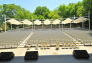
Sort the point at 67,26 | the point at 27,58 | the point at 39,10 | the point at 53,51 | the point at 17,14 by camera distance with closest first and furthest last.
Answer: the point at 27,58 < the point at 53,51 < the point at 67,26 < the point at 17,14 < the point at 39,10

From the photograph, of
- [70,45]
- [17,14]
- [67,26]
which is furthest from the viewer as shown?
[17,14]

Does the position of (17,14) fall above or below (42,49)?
above

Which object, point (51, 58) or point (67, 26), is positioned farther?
point (67, 26)

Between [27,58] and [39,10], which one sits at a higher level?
[39,10]

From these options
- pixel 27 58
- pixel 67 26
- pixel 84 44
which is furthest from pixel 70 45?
pixel 67 26

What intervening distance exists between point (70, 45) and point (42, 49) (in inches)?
108

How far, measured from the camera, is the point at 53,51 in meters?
19.2

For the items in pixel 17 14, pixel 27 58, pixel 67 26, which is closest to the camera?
pixel 27 58

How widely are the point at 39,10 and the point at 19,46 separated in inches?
1821

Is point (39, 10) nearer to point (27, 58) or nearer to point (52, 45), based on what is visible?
point (52, 45)

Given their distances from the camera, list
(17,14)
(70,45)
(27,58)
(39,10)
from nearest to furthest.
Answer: (27,58)
(70,45)
(17,14)
(39,10)

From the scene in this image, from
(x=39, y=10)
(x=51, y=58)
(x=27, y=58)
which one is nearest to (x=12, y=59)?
(x=27, y=58)

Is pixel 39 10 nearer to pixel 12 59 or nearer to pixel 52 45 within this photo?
pixel 52 45

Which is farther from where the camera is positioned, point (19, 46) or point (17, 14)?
point (17, 14)
